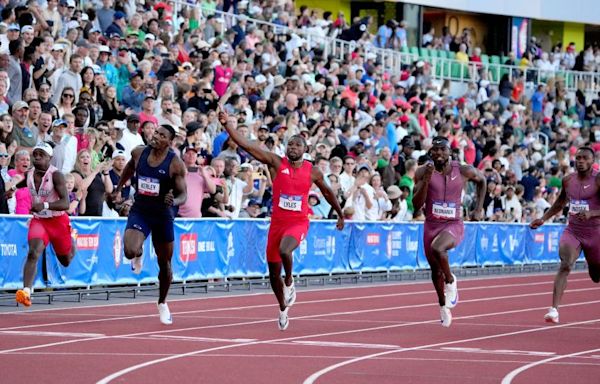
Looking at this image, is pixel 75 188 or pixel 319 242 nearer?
pixel 75 188

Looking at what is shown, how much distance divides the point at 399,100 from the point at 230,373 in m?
26.2

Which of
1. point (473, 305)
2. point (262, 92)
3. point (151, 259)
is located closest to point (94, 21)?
point (262, 92)

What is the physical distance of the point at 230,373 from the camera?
11.6 metres

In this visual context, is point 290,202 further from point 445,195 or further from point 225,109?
point 225,109

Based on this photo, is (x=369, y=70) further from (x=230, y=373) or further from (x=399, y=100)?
(x=230, y=373)

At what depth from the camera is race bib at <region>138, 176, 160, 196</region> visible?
1616cm

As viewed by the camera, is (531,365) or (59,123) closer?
(531,365)

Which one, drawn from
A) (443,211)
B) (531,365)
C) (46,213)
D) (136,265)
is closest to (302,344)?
(531,365)

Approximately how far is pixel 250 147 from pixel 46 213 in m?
3.04

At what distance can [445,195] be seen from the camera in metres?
17.1

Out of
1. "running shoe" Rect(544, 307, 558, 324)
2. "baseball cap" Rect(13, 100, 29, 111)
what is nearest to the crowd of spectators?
"baseball cap" Rect(13, 100, 29, 111)

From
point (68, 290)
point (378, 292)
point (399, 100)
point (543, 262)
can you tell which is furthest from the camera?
point (399, 100)

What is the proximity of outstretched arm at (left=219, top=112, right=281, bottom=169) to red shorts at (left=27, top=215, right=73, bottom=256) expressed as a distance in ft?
9.15

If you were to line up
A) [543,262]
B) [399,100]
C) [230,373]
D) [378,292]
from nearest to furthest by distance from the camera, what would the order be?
[230,373], [378,292], [543,262], [399,100]
